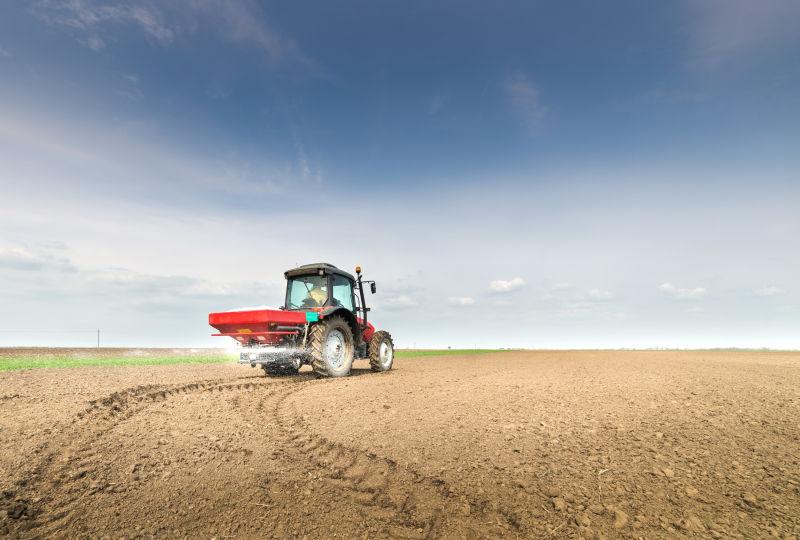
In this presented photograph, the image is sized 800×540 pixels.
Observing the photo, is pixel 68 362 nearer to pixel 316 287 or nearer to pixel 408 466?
pixel 316 287

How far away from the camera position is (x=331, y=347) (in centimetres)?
1223

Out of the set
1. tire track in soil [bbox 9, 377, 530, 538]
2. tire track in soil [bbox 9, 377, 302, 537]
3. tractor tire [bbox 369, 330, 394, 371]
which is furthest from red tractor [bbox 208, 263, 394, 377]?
tire track in soil [bbox 9, 377, 530, 538]

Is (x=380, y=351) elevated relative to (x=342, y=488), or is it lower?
elevated

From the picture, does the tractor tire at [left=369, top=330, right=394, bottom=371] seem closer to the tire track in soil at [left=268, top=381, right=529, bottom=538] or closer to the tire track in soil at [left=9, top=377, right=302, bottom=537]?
the tire track in soil at [left=9, top=377, right=302, bottom=537]

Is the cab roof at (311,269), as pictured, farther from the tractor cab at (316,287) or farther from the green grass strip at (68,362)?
the green grass strip at (68,362)

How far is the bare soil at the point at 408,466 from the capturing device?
3477 millimetres

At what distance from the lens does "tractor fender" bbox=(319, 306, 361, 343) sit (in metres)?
12.0

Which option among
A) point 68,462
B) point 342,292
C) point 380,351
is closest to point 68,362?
point 342,292

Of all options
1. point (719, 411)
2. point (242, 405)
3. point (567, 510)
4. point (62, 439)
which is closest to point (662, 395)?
point (719, 411)

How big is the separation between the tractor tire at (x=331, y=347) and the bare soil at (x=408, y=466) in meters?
3.61

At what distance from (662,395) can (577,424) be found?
3256 mm

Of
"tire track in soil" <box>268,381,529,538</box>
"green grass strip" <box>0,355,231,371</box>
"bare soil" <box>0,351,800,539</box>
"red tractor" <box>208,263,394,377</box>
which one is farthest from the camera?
"green grass strip" <box>0,355,231,371</box>

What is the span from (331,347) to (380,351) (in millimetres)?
2436

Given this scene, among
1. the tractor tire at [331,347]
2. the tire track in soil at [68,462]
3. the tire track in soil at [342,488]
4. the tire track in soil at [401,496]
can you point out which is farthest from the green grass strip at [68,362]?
the tire track in soil at [401,496]
